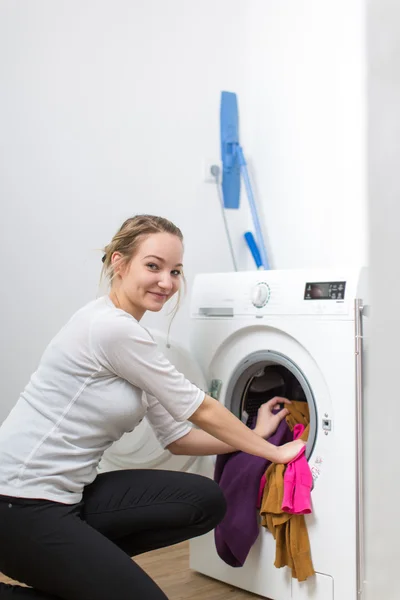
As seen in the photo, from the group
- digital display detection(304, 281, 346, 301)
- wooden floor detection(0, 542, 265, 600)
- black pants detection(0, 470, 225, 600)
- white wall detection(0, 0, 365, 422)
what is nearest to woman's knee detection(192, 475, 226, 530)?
black pants detection(0, 470, 225, 600)

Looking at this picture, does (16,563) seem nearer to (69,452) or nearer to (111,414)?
(69,452)

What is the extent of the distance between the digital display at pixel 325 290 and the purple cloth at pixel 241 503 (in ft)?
1.22

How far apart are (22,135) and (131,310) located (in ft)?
3.04

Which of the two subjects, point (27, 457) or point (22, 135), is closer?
point (27, 457)

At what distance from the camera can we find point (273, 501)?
1.67 metres

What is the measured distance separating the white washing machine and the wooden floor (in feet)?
0.11

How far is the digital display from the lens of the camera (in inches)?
64.1

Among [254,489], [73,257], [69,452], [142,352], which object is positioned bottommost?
[254,489]

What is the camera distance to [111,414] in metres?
1.43

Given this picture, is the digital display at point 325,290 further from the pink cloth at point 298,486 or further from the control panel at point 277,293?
the pink cloth at point 298,486

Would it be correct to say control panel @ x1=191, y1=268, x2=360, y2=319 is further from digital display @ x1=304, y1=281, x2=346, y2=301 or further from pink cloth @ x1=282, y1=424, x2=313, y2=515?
pink cloth @ x1=282, y1=424, x2=313, y2=515

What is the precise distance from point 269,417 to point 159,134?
48.7 inches

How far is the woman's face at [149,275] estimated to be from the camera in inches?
61.1

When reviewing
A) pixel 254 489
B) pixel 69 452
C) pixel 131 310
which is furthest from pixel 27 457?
pixel 254 489
